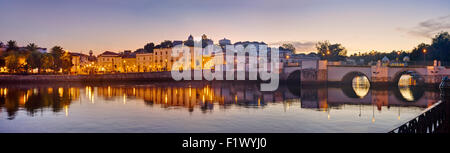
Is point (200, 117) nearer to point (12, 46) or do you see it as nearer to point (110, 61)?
point (12, 46)

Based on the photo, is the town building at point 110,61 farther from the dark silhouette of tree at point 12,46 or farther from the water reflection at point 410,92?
the water reflection at point 410,92

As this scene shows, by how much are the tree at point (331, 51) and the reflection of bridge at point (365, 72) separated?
1615 inches

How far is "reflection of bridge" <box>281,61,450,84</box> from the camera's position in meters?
52.0

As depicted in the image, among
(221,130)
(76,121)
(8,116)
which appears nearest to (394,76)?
(221,130)

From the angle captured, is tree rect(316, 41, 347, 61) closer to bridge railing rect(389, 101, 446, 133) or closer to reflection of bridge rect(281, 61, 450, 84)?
reflection of bridge rect(281, 61, 450, 84)

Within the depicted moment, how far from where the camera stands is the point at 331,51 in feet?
357

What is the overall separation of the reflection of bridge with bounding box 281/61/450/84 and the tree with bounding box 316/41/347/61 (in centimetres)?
4103

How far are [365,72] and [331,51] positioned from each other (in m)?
53.1

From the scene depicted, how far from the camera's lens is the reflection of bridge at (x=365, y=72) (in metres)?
52.0

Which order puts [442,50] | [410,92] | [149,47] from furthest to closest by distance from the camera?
[149,47], [442,50], [410,92]

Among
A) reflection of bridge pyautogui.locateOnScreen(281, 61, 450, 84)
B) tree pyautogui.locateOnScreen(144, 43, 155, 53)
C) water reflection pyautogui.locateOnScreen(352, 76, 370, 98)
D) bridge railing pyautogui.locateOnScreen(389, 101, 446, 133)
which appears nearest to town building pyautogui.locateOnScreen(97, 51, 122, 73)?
tree pyautogui.locateOnScreen(144, 43, 155, 53)

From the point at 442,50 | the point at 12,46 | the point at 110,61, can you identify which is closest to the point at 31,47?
the point at 12,46

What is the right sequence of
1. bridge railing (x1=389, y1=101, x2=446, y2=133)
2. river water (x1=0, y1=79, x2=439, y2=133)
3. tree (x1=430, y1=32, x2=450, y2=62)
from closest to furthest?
1. bridge railing (x1=389, y1=101, x2=446, y2=133)
2. river water (x1=0, y1=79, x2=439, y2=133)
3. tree (x1=430, y1=32, x2=450, y2=62)
